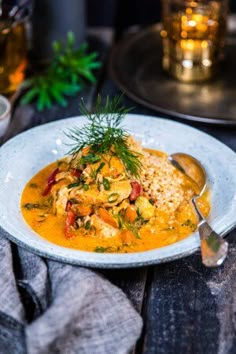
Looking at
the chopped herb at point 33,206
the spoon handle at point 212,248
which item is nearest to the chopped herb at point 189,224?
the spoon handle at point 212,248

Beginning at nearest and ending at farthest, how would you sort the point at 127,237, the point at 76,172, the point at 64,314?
the point at 64,314 < the point at 127,237 < the point at 76,172

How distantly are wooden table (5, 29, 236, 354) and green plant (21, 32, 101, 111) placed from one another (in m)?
0.95

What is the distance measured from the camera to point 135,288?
1.54m

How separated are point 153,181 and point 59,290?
42cm

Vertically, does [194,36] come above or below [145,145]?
above

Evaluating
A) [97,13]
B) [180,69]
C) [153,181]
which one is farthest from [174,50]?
[97,13]

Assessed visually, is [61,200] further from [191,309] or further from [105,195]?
[191,309]

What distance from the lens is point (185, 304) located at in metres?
1.48

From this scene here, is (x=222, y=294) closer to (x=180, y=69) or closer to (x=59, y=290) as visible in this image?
(x=59, y=290)

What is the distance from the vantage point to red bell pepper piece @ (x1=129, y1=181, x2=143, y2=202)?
1619 millimetres

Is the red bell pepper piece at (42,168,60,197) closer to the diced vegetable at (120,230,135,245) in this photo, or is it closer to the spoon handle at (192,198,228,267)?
the diced vegetable at (120,230,135,245)

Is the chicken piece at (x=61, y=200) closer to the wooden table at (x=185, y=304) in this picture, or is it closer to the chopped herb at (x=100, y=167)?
the chopped herb at (x=100, y=167)

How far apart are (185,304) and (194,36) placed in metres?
1.24

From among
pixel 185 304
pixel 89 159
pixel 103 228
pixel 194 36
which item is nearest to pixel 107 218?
pixel 103 228
